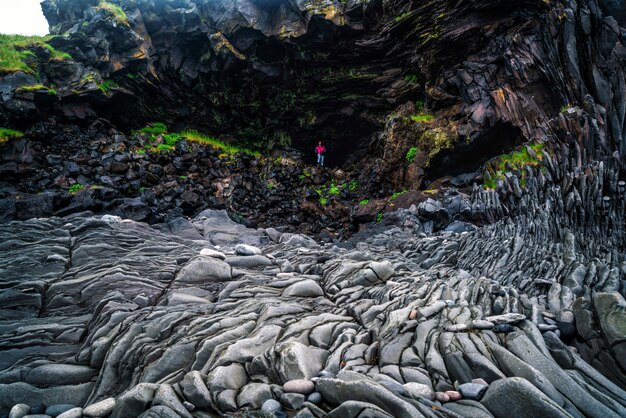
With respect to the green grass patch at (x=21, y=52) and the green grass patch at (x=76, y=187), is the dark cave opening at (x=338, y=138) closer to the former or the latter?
the green grass patch at (x=76, y=187)

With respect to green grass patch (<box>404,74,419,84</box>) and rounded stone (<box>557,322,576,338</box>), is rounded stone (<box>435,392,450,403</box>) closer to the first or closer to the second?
rounded stone (<box>557,322,576,338</box>)

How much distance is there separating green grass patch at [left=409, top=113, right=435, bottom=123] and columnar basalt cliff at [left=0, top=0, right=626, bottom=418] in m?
0.10

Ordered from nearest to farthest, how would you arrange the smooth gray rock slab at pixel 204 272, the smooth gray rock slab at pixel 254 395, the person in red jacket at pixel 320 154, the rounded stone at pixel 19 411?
1. the smooth gray rock slab at pixel 254 395
2. the rounded stone at pixel 19 411
3. the smooth gray rock slab at pixel 204 272
4. the person in red jacket at pixel 320 154

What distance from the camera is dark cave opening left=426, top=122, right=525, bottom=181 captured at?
15305 mm

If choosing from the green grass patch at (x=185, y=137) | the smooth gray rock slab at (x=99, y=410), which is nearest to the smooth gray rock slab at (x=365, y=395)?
the smooth gray rock slab at (x=99, y=410)

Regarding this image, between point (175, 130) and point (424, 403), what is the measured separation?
26.8 m

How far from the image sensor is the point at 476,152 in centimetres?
1638

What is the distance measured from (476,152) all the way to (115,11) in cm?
2454

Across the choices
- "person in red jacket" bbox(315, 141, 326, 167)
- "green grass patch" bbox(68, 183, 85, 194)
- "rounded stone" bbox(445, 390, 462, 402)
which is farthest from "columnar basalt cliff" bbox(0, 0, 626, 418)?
"person in red jacket" bbox(315, 141, 326, 167)

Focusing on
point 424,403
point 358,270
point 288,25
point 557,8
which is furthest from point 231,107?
point 424,403

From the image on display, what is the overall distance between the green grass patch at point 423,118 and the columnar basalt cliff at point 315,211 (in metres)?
0.10

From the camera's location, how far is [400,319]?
412 centimetres

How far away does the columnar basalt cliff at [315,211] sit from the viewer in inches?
124

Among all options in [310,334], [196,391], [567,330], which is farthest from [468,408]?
[196,391]
